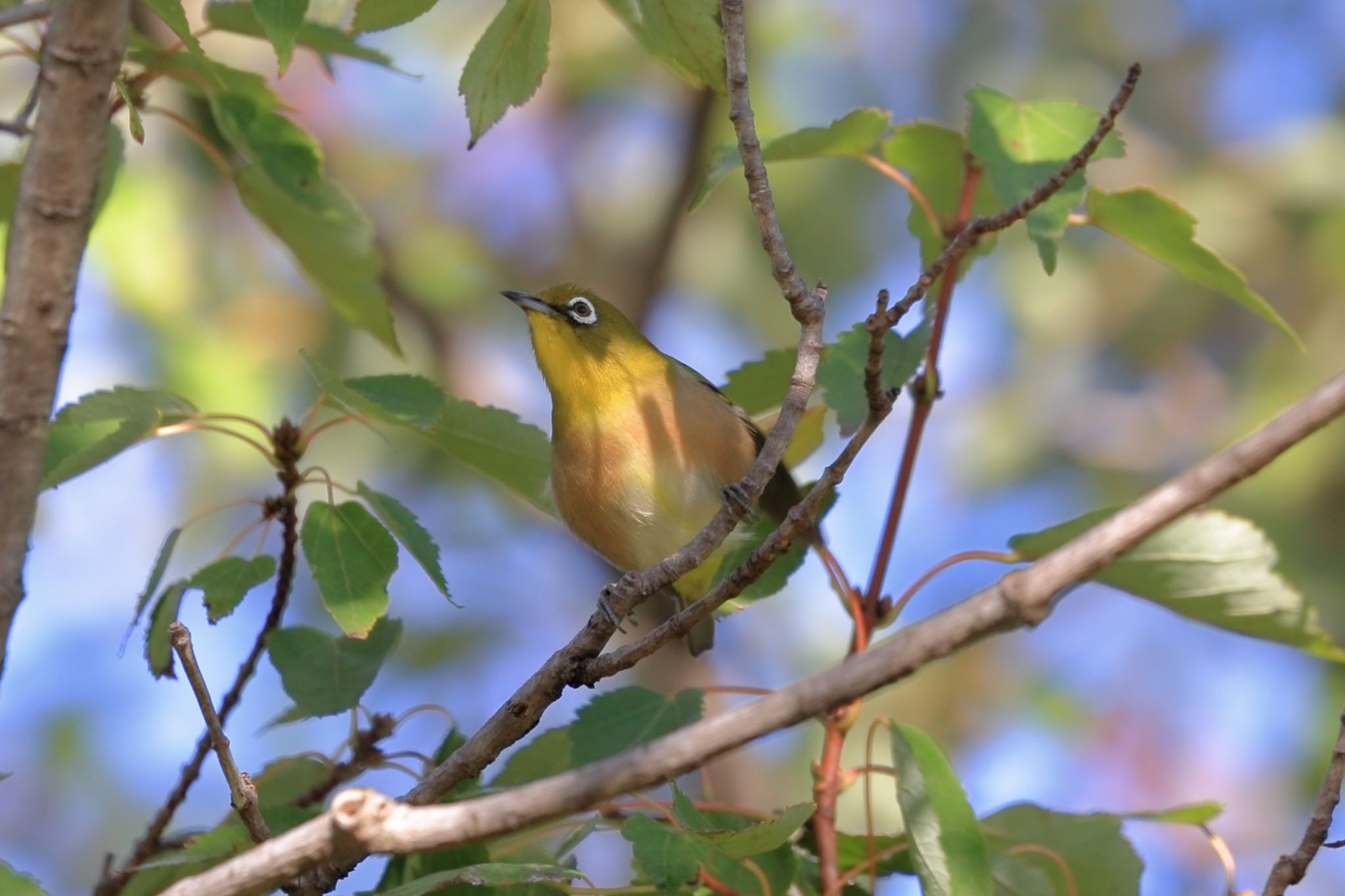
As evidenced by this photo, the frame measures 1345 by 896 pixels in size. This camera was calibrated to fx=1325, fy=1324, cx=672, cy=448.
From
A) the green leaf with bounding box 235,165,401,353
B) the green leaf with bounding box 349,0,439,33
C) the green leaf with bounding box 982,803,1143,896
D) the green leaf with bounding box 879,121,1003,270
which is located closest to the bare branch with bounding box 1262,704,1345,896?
the green leaf with bounding box 982,803,1143,896

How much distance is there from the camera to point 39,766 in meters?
9.95

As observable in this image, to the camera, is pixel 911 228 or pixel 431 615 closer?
pixel 911 228

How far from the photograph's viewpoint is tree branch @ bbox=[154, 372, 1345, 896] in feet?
5.15

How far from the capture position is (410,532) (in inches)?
126

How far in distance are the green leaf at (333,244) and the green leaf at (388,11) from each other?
0.72 m

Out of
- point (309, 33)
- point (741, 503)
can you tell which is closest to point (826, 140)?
point (741, 503)

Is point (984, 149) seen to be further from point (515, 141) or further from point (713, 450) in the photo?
point (515, 141)

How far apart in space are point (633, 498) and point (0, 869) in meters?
2.71

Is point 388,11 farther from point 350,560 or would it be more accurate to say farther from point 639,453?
point 639,453

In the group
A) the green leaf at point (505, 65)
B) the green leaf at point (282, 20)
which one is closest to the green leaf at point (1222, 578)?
the green leaf at point (505, 65)

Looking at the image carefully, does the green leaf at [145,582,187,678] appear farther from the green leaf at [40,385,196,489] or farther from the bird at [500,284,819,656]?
the bird at [500,284,819,656]

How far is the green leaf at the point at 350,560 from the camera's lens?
9.96ft

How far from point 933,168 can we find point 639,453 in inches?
62.3

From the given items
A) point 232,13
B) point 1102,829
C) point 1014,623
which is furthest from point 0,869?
point 1102,829
